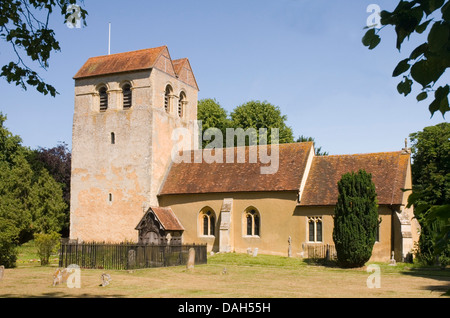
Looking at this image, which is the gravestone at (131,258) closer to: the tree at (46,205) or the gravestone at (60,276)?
the gravestone at (60,276)

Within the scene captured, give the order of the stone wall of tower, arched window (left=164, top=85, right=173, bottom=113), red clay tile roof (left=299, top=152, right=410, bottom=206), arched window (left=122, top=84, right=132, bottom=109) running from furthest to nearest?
arched window (left=164, top=85, right=173, bottom=113) < arched window (left=122, top=84, right=132, bottom=109) < the stone wall of tower < red clay tile roof (left=299, top=152, right=410, bottom=206)

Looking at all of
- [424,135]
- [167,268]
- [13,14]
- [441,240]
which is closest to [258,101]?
[424,135]

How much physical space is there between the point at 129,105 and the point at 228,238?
1279cm

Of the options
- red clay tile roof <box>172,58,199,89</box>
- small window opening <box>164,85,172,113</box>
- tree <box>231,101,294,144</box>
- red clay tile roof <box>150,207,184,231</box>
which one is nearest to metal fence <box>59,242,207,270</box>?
red clay tile roof <box>150,207,184,231</box>

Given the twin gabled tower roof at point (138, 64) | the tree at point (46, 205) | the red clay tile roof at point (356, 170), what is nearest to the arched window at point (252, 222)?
the red clay tile roof at point (356, 170)

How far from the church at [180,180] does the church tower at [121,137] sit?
3.1 inches

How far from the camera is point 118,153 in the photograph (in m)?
36.5

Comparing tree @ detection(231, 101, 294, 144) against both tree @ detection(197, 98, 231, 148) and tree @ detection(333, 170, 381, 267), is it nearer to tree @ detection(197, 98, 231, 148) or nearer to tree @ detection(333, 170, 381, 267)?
tree @ detection(197, 98, 231, 148)

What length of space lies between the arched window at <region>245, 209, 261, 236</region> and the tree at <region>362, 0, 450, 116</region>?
29.8 metres

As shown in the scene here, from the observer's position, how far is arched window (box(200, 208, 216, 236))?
113ft

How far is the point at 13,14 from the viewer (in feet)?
29.4

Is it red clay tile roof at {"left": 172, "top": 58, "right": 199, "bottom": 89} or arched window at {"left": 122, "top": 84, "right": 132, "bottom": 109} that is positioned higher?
red clay tile roof at {"left": 172, "top": 58, "right": 199, "bottom": 89}

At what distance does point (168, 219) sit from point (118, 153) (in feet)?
22.0

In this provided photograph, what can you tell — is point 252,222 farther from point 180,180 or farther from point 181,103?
point 181,103
